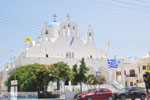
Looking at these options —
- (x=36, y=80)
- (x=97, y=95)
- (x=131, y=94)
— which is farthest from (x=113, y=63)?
(x=97, y=95)

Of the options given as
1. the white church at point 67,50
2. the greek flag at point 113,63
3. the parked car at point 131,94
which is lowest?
the parked car at point 131,94

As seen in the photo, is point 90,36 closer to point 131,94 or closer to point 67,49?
point 67,49

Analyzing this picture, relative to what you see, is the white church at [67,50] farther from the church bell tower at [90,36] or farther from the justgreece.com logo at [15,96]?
the justgreece.com logo at [15,96]

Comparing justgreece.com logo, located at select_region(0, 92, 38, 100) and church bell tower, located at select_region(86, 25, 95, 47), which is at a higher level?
church bell tower, located at select_region(86, 25, 95, 47)

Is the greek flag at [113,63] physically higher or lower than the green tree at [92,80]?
higher

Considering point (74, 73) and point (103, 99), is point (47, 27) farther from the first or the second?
point (103, 99)

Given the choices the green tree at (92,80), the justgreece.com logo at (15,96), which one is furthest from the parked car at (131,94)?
the green tree at (92,80)

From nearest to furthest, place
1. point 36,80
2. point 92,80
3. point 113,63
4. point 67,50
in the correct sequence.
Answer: point 36,80, point 92,80, point 113,63, point 67,50

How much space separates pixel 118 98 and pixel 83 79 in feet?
28.9

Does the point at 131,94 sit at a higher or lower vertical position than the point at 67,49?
lower

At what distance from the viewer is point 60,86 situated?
3969cm

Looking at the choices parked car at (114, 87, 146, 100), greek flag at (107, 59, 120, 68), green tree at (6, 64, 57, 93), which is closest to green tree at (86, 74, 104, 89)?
greek flag at (107, 59, 120, 68)

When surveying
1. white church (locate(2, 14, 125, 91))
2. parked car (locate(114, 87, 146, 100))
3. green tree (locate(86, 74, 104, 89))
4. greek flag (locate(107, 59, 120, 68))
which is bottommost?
parked car (locate(114, 87, 146, 100))

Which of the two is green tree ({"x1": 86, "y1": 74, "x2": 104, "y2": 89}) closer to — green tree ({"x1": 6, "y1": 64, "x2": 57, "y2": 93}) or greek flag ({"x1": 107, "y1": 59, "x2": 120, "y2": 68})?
greek flag ({"x1": 107, "y1": 59, "x2": 120, "y2": 68})
